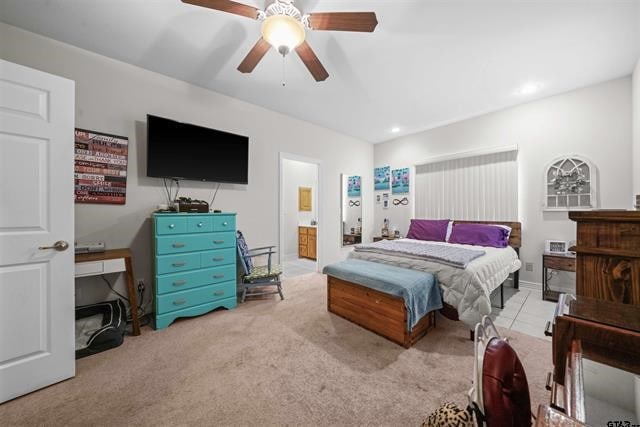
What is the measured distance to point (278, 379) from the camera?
1669 millimetres

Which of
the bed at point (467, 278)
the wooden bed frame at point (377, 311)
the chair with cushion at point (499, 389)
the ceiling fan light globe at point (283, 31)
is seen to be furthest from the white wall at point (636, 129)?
the ceiling fan light globe at point (283, 31)

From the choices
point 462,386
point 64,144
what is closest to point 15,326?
point 64,144

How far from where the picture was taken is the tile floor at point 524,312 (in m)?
2.39

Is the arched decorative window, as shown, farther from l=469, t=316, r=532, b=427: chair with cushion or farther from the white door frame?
l=469, t=316, r=532, b=427: chair with cushion

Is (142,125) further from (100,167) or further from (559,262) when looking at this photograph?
(559,262)

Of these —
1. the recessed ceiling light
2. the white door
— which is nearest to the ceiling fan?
the white door

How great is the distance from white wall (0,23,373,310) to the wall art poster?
143cm

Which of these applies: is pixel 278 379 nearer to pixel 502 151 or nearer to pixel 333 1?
pixel 333 1

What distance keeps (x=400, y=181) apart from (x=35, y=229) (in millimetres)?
4992

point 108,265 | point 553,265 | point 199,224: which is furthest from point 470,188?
point 108,265

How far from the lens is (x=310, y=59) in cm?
199

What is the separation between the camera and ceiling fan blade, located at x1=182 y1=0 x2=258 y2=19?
59.2 inches

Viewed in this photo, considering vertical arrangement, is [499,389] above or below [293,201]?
below

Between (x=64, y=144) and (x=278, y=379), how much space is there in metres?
2.23
